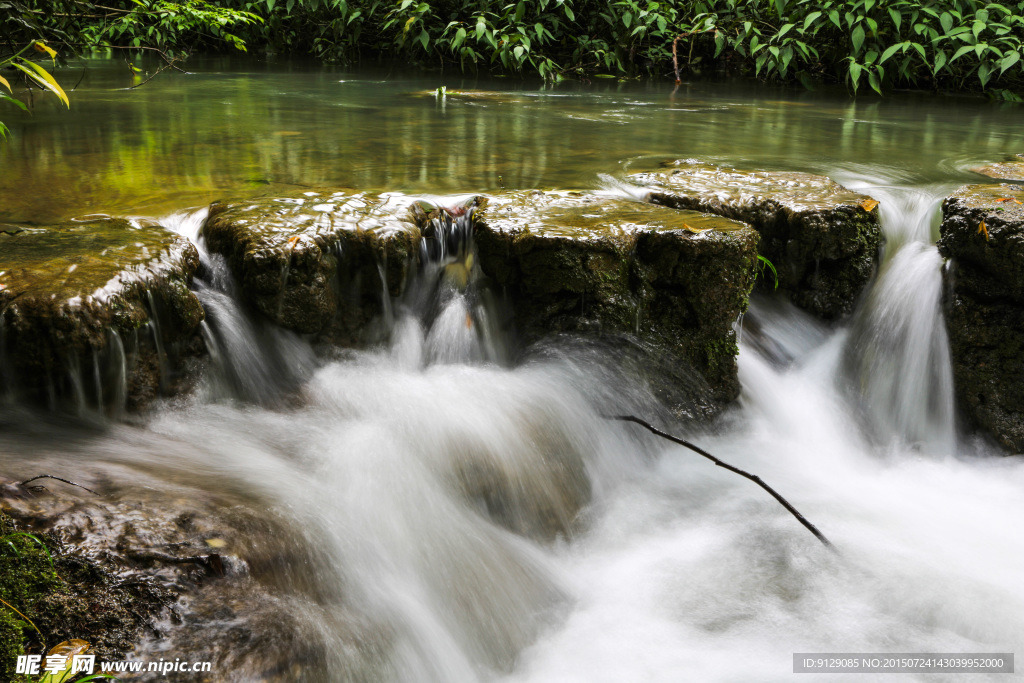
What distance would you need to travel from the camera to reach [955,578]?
257 centimetres

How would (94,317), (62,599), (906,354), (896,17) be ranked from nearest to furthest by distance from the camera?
(62,599) → (94,317) → (906,354) → (896,17)

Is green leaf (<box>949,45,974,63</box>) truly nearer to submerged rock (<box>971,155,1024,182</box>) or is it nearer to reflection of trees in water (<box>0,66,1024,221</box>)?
reflection of trees in water (<box>0,66,1024,221</box>)

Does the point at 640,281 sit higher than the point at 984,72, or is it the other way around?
the point at 984,72

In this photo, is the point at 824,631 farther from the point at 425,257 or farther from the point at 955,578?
the point at 425,257

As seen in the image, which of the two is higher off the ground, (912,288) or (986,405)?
(912,288)

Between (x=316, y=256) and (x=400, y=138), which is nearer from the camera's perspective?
(x=316, y=256)

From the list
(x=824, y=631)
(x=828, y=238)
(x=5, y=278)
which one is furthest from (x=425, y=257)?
(x=824, y=631)

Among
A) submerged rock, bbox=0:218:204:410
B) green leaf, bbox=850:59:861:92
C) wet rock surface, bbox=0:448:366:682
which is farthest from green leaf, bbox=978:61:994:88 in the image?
wet rock surface, bbox=0:448:366:682

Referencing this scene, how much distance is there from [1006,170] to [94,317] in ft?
17.8

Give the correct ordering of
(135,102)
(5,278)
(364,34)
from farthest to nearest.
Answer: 1. (364,34)
2. (135,102)
3. (5,278)

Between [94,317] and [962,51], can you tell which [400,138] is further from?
[962,51]

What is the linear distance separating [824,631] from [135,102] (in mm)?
7500

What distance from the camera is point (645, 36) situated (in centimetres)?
1130

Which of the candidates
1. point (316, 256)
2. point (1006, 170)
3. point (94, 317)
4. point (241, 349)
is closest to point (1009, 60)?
point (1006, 170)
